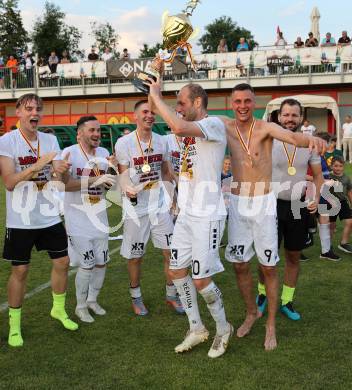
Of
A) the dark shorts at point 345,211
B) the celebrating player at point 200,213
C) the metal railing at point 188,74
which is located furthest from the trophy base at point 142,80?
the metal railing at point 188,74

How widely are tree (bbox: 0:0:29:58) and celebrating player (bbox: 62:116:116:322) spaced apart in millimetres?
61912

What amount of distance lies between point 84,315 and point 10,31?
63960mm

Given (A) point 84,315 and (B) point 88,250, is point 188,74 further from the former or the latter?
(A) point 84,315

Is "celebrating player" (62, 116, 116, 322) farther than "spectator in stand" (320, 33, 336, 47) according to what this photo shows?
No

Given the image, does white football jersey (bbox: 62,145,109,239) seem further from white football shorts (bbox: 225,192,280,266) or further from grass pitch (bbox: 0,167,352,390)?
white football shorts (bbox: 225,192,280,266)

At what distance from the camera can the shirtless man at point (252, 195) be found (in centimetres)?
448

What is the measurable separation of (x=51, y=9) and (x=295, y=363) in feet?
239

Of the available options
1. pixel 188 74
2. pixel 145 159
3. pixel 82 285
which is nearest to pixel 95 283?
pixel 82 285

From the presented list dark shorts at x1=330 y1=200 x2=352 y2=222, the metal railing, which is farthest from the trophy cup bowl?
the metal railing

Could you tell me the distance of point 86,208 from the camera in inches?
207

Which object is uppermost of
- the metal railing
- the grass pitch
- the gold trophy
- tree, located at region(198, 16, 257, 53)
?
tree, located at region(198, 16, 257, 53)

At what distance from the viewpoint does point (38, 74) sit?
1191 inches

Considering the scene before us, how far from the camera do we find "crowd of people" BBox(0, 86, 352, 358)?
13.9 ft

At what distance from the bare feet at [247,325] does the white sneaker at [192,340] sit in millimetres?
431
